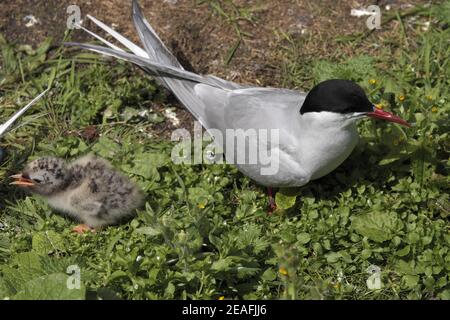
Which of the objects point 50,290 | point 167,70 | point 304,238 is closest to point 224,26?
point 167,70

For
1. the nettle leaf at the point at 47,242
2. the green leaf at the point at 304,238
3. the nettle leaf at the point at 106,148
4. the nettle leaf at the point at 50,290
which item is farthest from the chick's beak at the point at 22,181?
the green leaf at the point at 304,238

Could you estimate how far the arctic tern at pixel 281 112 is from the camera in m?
3.66

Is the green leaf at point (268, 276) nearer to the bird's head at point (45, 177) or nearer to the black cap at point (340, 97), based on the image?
the black cap at point (340, 97)

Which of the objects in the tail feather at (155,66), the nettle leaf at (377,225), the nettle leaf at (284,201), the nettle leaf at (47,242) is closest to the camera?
the nettle leaf at (377,225)

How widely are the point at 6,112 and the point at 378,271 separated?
2.60 metres

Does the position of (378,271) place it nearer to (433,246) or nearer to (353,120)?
(433,246)

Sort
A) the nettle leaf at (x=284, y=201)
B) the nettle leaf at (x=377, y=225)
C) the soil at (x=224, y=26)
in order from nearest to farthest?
the nettle leaf at (x=377, y=225), the nettle leaf at (x=284, y=201), the soil at (x=224, y=26)

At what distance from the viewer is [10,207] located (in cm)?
425

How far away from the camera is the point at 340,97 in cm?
359

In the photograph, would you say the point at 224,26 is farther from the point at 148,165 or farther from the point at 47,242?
the point at 47,242

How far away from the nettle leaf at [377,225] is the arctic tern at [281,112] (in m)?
0.33

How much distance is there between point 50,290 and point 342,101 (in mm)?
1686

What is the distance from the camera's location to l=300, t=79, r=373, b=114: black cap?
3.59 m

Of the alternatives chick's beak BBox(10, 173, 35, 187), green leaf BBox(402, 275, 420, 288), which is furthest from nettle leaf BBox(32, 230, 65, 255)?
green leaf BBox(402, 275, 420, 288)
